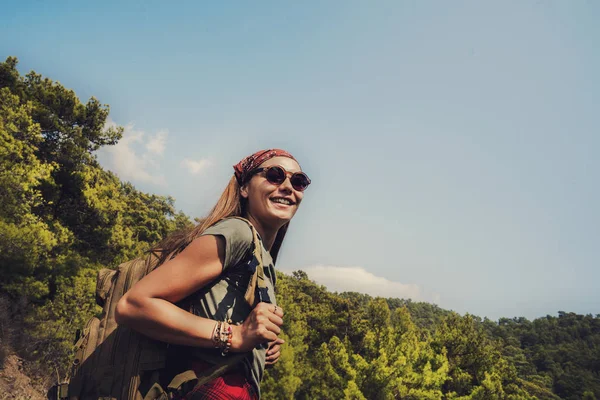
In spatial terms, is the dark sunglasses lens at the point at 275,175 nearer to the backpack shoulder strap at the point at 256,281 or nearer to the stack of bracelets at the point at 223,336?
the backpack shoulder strap at the point at 256,281

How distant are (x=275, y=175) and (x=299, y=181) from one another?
151mm

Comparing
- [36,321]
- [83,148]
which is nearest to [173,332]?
[83,148]

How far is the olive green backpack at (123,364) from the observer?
134 centimetres

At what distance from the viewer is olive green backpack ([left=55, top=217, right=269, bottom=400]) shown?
4.39 feet

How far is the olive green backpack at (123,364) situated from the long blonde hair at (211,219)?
288 mm

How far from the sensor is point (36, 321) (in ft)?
56.2

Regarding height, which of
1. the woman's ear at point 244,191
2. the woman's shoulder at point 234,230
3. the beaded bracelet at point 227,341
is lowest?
the beaded bracelet at point 227,341

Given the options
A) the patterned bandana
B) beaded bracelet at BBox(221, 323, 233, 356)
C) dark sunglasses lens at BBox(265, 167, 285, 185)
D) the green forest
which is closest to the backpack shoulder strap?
beaded bracelet at BBox(221, 323, 233, 356)

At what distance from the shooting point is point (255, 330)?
138 cm

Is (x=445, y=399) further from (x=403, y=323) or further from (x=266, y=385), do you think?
(x=266, y=385)

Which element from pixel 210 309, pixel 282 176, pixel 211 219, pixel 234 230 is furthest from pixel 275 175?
pixel 210 309

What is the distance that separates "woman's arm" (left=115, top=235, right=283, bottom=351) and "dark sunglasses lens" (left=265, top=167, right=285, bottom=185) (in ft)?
2.05

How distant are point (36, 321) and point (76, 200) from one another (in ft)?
19.8

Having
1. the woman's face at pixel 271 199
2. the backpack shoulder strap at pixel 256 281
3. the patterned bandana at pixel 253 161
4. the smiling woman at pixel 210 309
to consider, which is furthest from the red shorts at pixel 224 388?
the patterned bandana at pixel 253 161
